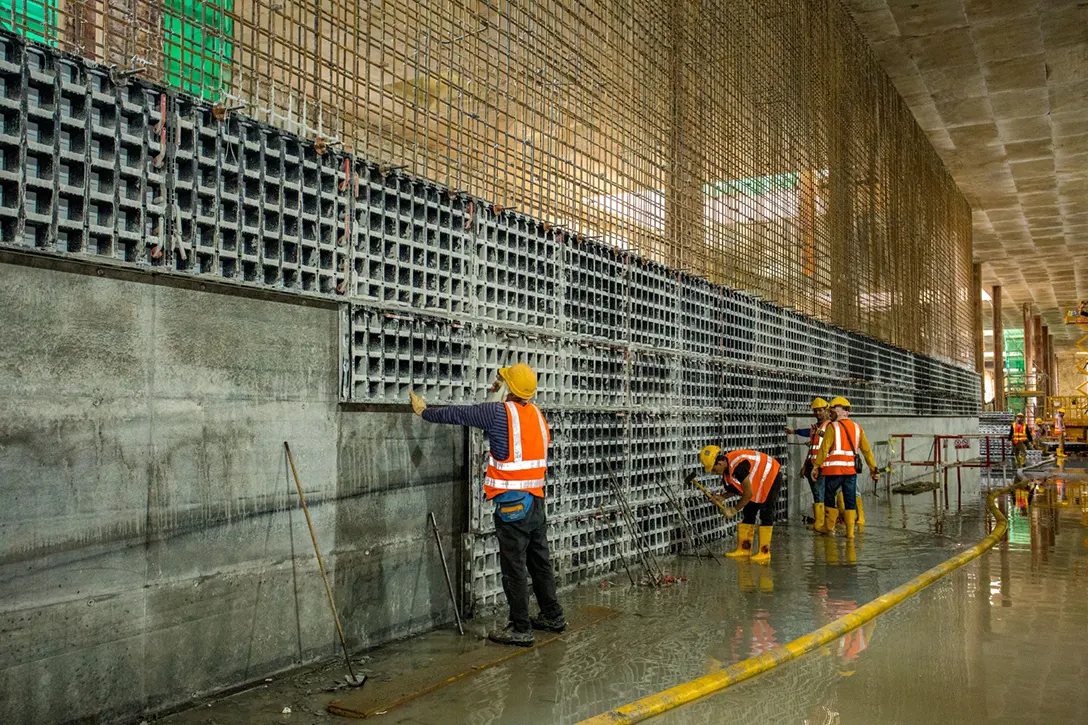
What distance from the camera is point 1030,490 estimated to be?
19078 millimetres

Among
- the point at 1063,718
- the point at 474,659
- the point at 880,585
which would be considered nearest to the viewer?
the point at 1063,718

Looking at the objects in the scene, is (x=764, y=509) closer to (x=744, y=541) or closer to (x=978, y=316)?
(x=744, y=541)

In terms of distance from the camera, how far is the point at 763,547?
8945mm

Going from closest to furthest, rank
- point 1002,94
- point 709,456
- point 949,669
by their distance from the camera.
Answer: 1. point 949,669
2. point 709,456
3. point 1002,94

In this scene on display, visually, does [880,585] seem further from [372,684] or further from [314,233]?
[314,233]

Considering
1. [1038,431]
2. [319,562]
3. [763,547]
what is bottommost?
[763,547]

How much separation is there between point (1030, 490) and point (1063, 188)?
9092 mm

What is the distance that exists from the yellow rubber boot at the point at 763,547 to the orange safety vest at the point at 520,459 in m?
3.94

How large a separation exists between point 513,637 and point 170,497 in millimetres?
2233

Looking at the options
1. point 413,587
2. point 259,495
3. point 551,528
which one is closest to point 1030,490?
point 551,528

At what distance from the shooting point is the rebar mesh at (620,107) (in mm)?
5094

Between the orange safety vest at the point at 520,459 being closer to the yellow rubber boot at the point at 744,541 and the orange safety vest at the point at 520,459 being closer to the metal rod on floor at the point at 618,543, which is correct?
the metal rod on floor at the point at 618,543

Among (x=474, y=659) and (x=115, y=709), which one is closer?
(x=115, y=709)

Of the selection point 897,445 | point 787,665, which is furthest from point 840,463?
point 897,445
